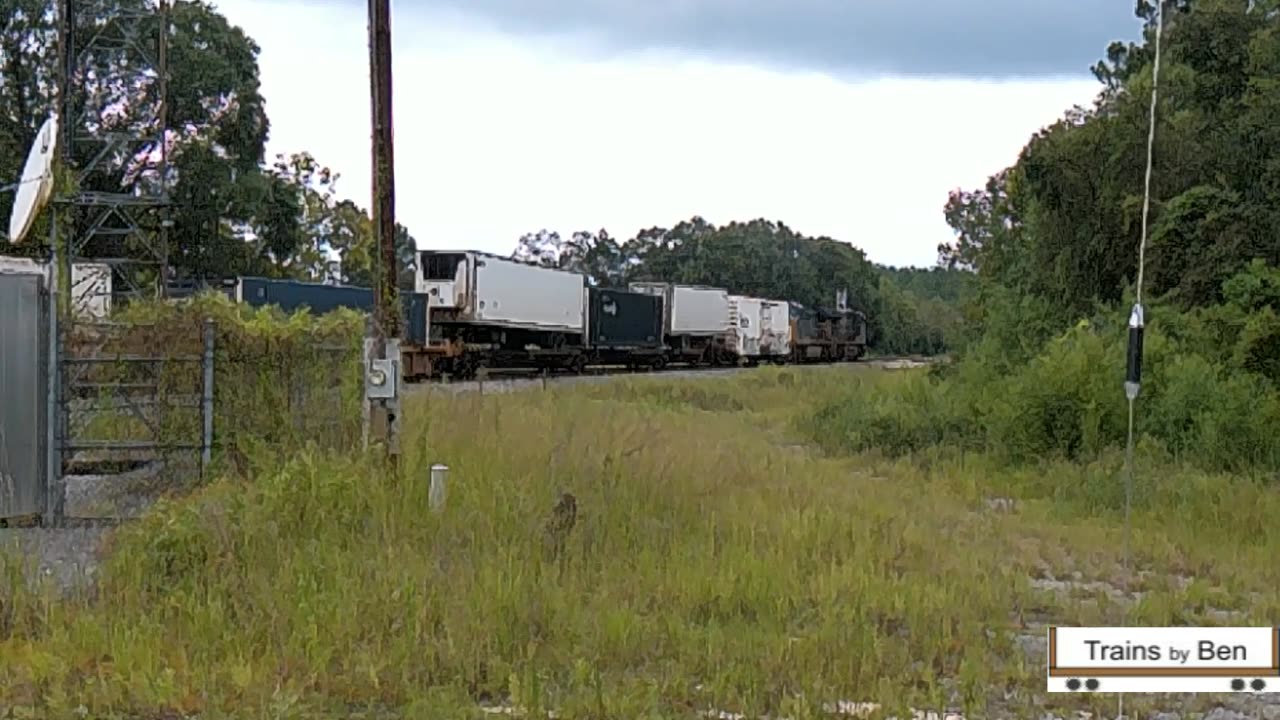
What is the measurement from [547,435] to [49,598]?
6822 millimetres

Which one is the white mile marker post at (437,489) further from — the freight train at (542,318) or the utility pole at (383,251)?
the freight train at (542,318)

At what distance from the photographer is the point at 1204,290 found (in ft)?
69.9

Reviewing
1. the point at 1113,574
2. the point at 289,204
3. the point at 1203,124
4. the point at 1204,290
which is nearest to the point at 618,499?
the point at 1113,574

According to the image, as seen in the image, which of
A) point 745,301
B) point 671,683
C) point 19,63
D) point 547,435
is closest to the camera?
point 671,683

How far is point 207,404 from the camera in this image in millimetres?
12148

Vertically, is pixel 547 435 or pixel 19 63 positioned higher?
pixel 19 63

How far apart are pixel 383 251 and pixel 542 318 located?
1078 inches

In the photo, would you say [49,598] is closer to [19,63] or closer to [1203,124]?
[1203,124]

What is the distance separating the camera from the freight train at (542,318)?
1334 inches

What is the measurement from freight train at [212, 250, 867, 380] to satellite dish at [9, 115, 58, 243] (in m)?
5.54

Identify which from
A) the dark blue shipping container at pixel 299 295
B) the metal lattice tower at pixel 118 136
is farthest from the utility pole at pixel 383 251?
the dark blue shipping container at pixel 299 295

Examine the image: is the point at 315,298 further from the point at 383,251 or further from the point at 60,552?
the point at 60,552

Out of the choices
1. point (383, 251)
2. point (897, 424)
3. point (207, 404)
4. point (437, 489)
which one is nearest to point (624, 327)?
point (897, 424)

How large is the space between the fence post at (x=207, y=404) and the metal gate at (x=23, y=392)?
56.7 inches
